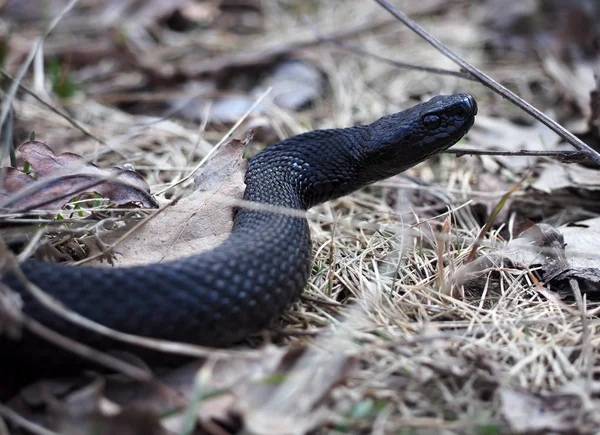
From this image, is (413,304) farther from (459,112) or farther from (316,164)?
(459,112)

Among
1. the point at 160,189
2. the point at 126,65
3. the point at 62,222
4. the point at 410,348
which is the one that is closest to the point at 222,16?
the point at 126,65

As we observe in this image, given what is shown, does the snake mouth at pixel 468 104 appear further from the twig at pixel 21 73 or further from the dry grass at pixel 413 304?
the twig at pixel 21 73

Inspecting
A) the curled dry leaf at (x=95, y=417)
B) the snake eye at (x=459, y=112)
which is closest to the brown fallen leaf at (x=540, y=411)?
the curled dry leaf at (x=95, y=417)

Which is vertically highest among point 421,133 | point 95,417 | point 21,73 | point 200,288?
point 21,73

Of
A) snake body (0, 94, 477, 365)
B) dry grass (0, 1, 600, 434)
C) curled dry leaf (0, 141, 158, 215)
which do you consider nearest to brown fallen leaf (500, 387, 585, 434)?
dry grass (0, 1, 600, 434)

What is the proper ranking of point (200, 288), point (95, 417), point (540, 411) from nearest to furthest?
point (95, 417) → point (540, 411) → point (200, 288)

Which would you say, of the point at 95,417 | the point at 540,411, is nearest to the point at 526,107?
the point at 540,411
